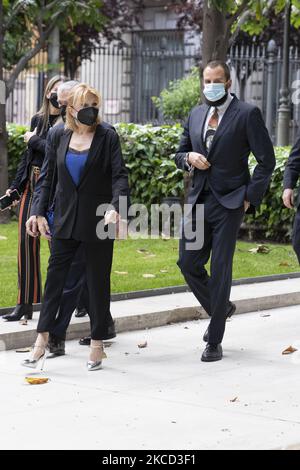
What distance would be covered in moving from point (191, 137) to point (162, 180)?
7.12 m

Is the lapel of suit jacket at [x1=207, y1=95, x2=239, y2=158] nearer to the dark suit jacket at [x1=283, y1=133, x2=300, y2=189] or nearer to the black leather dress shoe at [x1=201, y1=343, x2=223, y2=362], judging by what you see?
the dark suit jacket at [x1=283, y1=133, x2=300, y2=189]

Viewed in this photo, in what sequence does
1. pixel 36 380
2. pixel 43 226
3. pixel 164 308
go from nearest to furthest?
1. pixel 36 380
2. pixel 43 226
3. pixel 164 308

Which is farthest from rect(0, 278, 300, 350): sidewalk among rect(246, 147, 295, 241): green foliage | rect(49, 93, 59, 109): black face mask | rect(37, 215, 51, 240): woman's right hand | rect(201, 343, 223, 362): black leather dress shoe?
rect(246, 147, 295, 241): green foliage

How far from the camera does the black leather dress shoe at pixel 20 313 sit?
8.89m

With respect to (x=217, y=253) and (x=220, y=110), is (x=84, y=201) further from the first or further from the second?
(x=220, y=110)

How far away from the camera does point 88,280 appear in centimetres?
764

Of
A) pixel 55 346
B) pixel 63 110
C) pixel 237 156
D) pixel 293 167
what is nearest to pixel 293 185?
pixel 293 167

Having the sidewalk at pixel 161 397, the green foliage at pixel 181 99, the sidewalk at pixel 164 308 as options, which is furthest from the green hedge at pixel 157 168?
the green foliage at pixel 181 99

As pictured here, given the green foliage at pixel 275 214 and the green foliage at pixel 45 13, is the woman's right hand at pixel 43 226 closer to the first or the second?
the green foliage at pixel 275 214

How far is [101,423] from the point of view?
20.2ft

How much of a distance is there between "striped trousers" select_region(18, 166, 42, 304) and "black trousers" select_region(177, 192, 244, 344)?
1.41 metres

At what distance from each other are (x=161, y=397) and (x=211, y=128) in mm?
2171

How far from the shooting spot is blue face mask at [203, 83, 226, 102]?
7930 mm

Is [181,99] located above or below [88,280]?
above
